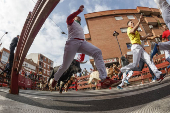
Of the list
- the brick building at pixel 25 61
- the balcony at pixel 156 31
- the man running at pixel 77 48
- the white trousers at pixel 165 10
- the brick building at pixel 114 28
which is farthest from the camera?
the brick building at pixel 25 61

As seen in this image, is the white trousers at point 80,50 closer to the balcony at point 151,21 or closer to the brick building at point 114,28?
the brick building at point 114,28

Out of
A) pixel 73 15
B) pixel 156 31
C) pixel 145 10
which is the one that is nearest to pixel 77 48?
pixel 73 15

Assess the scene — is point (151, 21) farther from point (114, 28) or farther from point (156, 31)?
point (114, 28)

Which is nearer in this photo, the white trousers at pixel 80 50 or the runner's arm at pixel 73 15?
the runner's arm at pixel 73 15

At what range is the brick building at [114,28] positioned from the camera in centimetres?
2159

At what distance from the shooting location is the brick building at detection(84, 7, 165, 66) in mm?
21594

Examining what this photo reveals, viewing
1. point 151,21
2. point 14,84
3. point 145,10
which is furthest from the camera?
point 145,10

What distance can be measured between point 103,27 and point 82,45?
75.4 ft

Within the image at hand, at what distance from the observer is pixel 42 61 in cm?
5016

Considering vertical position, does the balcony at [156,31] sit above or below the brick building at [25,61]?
above

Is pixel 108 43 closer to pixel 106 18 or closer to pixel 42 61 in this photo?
pixel 106 18

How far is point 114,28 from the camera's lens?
23859 mm

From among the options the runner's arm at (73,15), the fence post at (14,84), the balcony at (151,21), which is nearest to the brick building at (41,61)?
the balcony at (151,21)

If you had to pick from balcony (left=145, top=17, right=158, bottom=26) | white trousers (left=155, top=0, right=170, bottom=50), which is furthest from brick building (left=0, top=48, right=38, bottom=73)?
balcony (left=145, top=17, right=158, bottom=26)
